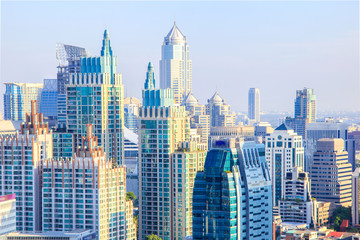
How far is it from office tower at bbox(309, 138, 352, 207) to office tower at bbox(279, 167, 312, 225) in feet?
90.0

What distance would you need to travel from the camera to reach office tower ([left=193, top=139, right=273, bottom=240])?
89.0 meters

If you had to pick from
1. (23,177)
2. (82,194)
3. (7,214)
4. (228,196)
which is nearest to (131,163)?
(23,177)

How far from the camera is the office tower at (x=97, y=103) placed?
404 feet

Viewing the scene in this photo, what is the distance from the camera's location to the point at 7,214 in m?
93.3

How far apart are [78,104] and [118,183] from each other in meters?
26.9

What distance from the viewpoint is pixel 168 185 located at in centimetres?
11394

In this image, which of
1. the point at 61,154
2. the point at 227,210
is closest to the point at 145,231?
the point at 61,154

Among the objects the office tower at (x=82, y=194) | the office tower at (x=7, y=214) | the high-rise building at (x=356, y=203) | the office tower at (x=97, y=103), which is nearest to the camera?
the office tower at (x=7, y=214)

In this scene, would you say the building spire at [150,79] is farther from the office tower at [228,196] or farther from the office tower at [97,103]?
the office tower at [228,196]

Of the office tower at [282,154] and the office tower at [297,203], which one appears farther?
the office tower at [282,154]

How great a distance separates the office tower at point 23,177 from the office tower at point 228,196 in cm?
2150

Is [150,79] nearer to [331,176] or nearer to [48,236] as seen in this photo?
[48,236]

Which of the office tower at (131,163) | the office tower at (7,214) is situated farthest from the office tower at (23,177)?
the office tower at (131,163)

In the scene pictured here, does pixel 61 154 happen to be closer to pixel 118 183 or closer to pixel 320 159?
pixel 118 183
